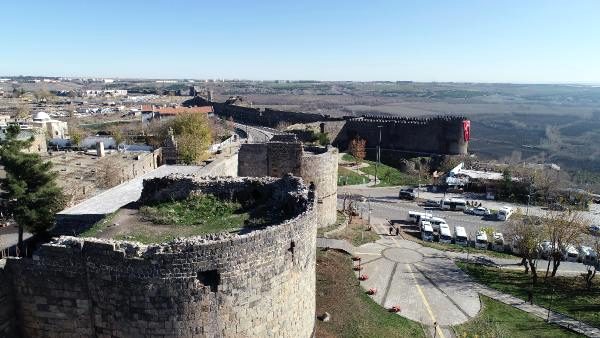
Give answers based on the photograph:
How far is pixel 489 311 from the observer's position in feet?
66.4

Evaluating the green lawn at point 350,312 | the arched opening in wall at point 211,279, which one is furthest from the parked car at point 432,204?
the arched opening in wall at point 211,279

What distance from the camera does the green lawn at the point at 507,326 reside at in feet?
59.6

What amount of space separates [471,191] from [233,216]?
36.4 metres

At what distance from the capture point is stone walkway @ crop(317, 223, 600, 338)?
19.5 metres

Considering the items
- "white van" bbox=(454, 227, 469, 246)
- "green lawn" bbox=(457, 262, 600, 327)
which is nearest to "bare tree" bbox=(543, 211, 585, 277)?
"green lawn" bbox=(457, 262, 600, 327)

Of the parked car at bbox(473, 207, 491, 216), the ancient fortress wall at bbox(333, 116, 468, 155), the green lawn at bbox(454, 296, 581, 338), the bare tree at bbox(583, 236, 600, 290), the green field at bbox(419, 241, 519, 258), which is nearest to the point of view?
the green lawn at bbox(454, 296, 581, 338)

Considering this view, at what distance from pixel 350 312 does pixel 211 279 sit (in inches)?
411

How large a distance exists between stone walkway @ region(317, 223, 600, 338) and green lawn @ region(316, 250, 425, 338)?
0.67 metres

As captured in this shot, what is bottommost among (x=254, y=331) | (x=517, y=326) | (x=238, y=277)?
(x=517, y=326)

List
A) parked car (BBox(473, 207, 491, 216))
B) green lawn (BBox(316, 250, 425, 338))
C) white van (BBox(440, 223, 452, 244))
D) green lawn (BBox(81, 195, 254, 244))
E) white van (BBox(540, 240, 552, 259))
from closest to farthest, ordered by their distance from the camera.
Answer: green lawn (BBox(81, 195, 254, 244)) < green lawn (BBox(316, 250, 425, 338)) < white van (BBox(540, 240, 552, 259)) < white van (BBox(440, 223, 452, 244)) < parked car (BBox(473, 207, 491, 216))

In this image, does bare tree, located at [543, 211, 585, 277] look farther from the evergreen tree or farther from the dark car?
the evergreen tree

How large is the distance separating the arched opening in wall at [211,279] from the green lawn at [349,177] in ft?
121

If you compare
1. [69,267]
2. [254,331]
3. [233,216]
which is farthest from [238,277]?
[233,216]

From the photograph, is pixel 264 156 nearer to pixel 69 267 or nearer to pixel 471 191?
pixel 69 267
